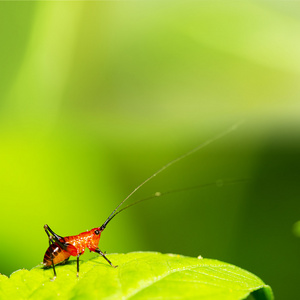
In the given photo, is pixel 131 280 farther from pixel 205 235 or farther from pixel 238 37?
pixel 238 37

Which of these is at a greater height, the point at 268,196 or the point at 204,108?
the point at 204,108

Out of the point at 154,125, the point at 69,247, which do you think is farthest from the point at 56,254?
the point at 154,125

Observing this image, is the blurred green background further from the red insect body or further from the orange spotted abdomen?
the orange spotted abdomen

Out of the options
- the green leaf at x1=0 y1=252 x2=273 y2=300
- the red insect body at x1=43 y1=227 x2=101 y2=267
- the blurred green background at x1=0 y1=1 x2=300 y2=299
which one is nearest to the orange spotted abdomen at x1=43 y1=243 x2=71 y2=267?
the red insect body at x1=43 y1=227 x2=101 y2=267

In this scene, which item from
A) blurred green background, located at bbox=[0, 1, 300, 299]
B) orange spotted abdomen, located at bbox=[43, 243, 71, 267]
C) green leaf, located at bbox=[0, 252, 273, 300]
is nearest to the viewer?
green leaf, located at bbox=[0, 252, 273, 300]

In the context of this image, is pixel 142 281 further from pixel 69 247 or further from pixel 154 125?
pixel 154 125

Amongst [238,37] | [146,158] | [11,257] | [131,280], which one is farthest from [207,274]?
[238,37]
